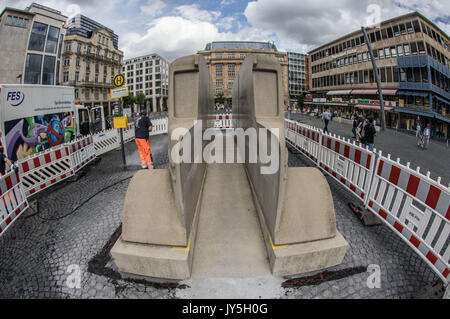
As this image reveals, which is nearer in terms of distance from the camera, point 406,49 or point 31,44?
point 406,49

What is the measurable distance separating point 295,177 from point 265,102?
190cm

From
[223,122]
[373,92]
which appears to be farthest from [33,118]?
[373,92]

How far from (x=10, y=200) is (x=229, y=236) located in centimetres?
437

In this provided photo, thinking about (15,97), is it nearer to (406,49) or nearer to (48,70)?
(406,49)

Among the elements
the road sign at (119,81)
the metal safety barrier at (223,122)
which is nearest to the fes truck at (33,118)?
the road sign at (119,81)

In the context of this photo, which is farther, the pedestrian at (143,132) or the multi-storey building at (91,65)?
the multi-storey building at (91,65)

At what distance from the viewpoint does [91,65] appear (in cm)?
5022

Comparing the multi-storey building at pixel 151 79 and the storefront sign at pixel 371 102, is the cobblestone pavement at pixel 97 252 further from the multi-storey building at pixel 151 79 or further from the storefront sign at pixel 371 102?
the multi-storey building at pixel 151 79

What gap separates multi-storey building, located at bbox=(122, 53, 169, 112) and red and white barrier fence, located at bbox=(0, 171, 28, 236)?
94.2 metres

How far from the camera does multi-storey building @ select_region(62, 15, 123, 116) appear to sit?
4631 centimetres

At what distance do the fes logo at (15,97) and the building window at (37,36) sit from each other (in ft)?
132

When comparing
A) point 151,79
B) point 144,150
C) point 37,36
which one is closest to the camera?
point 144,150

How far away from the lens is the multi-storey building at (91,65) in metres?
46.3
